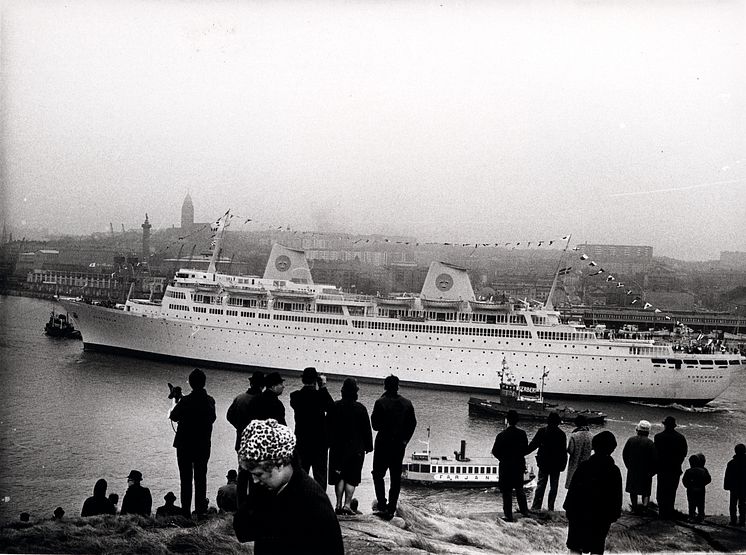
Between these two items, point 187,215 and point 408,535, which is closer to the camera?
point 408,535

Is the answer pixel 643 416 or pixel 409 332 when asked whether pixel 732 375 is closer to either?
pixel 643 416

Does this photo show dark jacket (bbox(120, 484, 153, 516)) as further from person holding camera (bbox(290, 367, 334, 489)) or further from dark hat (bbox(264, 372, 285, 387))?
dark hat (bbox(264, 372, 285, 387))

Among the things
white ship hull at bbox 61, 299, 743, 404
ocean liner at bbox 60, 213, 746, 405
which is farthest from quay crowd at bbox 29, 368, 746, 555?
white ship hull at bbox 61, 299, 743, 404

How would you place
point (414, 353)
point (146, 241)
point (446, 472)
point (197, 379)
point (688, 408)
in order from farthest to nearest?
1. point (414, 353)
2. point (688, 408)
3. point (146, 241)
4. point (446, 472)
5. point (197, 379)

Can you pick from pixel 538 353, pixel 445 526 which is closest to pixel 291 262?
pixel 445 526

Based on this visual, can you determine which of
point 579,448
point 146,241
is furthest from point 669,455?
point 146,241

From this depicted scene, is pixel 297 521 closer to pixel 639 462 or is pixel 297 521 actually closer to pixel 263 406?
pixel 263 406

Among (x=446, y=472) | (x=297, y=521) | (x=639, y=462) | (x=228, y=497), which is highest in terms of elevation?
(x=297, y=521)
